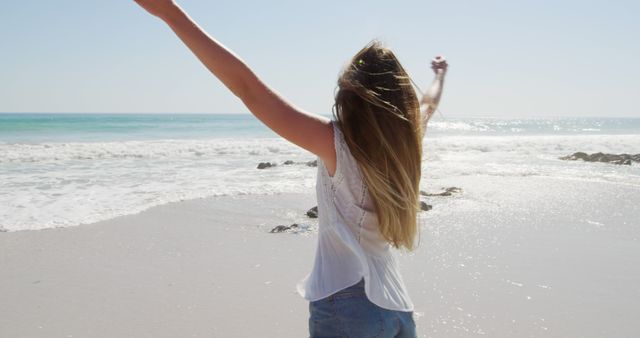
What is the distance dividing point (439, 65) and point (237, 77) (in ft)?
4.19

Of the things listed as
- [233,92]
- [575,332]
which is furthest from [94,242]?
[233,92]

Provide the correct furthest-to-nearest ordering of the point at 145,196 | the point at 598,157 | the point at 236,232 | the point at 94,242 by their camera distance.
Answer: the point at 598,157
the point at 145,196
the point at 236,232
the point at 94,242

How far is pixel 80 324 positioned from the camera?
4.29m

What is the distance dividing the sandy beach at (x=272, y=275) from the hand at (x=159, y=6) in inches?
126

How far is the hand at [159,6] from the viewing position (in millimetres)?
1376

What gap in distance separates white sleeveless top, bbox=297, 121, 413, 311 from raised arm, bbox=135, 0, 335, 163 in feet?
0.66

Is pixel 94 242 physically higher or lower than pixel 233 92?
lower

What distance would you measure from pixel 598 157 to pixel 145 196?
16.1 meters

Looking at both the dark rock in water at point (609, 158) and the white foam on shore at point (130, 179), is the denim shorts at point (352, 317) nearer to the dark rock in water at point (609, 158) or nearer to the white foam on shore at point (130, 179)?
the white foam on shore at point (130, 179)

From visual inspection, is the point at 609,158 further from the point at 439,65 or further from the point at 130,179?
the point at 439,65

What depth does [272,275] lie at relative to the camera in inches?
217

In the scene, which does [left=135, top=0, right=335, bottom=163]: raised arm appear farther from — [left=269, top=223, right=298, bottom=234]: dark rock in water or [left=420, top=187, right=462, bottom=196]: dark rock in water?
[left=420, top=187, right=462, bottom=196]: dark rock in water

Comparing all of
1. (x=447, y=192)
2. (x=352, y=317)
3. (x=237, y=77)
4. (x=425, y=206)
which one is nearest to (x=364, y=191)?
(x=352, y=317)

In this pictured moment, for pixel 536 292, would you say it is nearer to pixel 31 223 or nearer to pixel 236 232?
pixel 236 232
